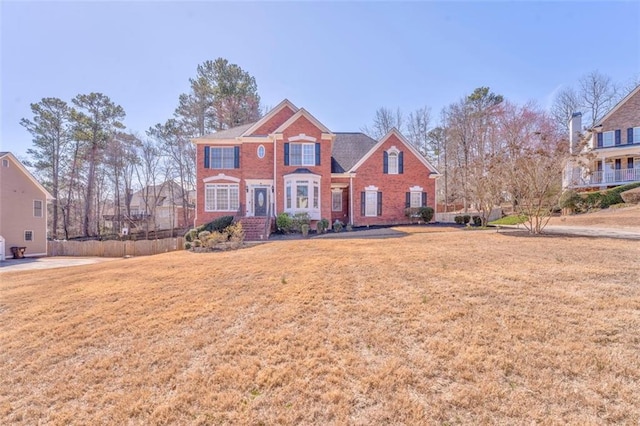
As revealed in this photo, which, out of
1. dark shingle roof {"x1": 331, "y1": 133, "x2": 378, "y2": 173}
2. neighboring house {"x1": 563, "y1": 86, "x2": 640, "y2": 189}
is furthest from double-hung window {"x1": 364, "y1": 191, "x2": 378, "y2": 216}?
neighboring house {"x1": 563, "y1": 86, "x2": 640, "y2": 189}

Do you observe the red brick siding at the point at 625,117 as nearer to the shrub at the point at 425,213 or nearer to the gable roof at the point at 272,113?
the shrub at the point at 425,213

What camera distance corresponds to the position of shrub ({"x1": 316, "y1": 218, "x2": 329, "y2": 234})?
61.5ft

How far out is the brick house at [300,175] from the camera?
20.1 metres

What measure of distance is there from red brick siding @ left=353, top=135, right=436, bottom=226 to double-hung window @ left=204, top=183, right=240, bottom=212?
8.72 meters

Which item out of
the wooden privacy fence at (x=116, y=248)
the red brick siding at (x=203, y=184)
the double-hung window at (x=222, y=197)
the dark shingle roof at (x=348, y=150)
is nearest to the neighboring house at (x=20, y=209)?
the wooden privacy fence at (x=116, y=248)

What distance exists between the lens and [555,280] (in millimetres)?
5781

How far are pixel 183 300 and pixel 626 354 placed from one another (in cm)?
690

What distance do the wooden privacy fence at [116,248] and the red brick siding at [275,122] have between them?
9.38 metres

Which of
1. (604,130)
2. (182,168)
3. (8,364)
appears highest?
(604,130)

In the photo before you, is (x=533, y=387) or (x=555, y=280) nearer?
(x=533, y=387)

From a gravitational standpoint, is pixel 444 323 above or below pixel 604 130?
below

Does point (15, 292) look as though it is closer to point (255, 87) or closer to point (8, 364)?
point (8, 364)

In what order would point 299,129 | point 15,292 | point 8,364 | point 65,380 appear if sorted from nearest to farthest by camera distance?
point 65,380
point 8,364
point 15,292
point 299,129

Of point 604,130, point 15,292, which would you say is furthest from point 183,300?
point 604,130
